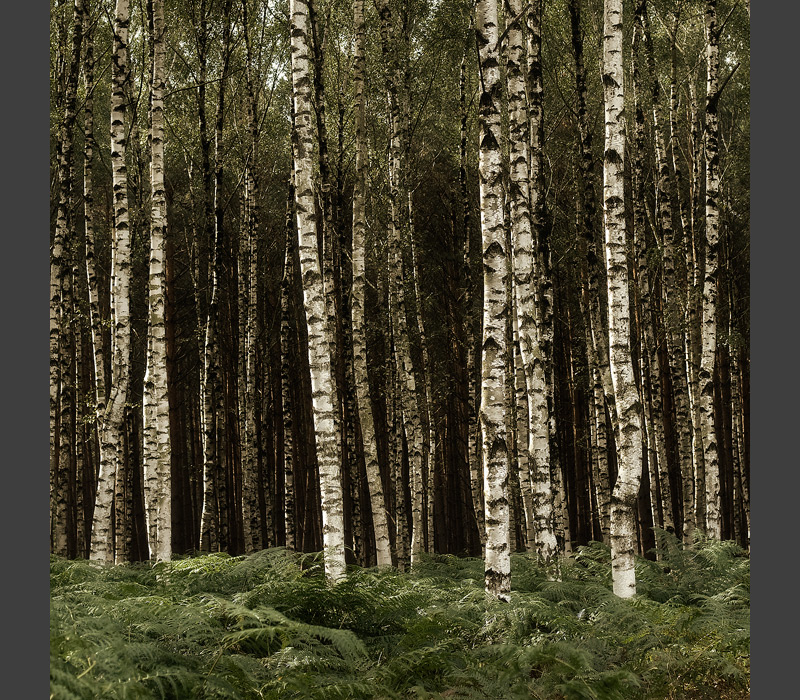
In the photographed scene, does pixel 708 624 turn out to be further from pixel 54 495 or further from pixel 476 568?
pixel 54 495

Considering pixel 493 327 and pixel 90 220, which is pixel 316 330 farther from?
pixel 90 220

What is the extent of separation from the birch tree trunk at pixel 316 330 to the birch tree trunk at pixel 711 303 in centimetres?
687

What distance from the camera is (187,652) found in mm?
5402

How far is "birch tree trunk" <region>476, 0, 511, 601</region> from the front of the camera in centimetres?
720

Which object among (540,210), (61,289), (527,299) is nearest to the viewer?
(527,299)

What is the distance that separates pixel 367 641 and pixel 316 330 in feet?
11.4

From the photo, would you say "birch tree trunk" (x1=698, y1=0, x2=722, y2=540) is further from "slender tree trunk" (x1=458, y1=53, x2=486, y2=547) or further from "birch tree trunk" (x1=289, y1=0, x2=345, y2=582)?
"birch tree trunk" (x1=289, y1=0, x2=345, y2=582)

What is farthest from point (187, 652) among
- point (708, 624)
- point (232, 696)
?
point (708, 624)

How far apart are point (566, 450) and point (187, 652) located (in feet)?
68.3

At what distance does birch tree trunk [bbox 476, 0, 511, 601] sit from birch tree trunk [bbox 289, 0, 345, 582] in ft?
6.28

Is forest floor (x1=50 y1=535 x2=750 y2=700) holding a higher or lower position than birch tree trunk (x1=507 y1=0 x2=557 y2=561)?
lower

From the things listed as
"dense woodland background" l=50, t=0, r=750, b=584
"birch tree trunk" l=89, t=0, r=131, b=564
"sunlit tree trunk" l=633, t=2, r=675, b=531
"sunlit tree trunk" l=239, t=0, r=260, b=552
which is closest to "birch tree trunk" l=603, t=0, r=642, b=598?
"dense woodland background" l=50, t=0, r=750, b=584

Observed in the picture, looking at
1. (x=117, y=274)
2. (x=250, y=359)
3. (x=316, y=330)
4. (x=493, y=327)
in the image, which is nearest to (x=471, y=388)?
(x=250, y=359)

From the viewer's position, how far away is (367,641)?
6.73 m
